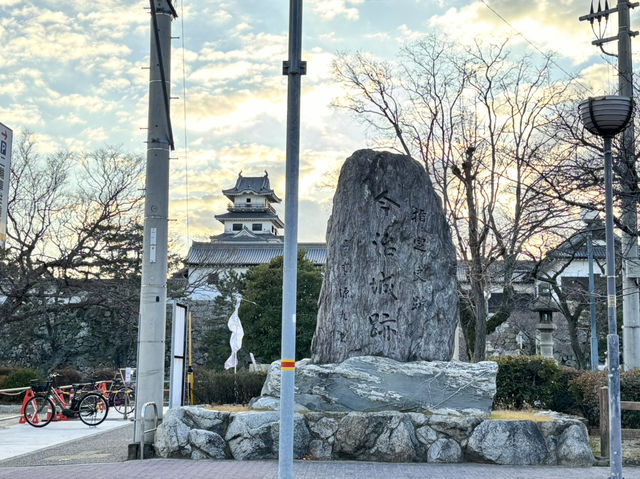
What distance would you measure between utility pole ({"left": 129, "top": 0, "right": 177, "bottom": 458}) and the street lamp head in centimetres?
597

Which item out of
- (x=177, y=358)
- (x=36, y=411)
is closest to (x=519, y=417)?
(x=177, y=358)

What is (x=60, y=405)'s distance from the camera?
54.2 feet

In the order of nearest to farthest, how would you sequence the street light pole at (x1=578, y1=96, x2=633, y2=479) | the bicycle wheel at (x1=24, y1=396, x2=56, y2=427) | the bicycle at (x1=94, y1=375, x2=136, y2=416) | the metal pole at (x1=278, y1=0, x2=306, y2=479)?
1. the metal pole at (x1=278, y1=0, x2=306, y2=479)
2. the street light pole at (x1=578, y1=96, x2=633, y2=479)
3. the bicycle wheel at (x1=24, y1=396, x2=56, y2=427)
4. the bicycle at (x1=94, y1=375, x2=136, y2=416)

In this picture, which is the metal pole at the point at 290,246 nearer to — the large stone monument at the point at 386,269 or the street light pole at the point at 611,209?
the street light pole at the point at 611,209

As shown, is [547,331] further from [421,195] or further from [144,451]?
[144,451]

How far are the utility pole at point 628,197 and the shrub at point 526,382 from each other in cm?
159

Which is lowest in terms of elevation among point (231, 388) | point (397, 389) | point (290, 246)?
point (231, 388)

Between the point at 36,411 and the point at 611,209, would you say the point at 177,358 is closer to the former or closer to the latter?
the point at 36,411

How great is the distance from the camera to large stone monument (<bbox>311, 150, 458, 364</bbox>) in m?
11.8

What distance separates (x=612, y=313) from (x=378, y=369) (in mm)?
3938

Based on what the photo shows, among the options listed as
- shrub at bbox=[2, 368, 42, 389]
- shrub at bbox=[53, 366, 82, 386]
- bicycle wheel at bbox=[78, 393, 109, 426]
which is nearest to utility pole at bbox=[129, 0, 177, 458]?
bicycle wheel at bbox=[78, 393, 109, 426]

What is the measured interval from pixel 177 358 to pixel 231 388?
6752 mm

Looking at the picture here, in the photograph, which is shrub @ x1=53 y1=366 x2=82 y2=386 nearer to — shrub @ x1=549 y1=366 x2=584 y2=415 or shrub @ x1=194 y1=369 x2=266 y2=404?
shrub @ x1=194 y1=369 x2=266 y2=404

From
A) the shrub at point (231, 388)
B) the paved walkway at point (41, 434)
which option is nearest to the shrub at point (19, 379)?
the paved walkway at point (41, 434)
